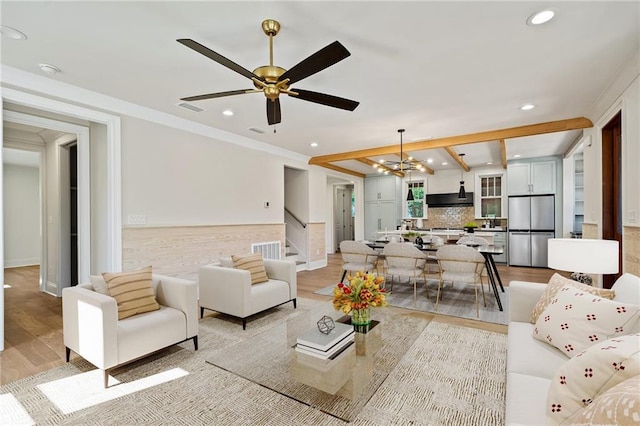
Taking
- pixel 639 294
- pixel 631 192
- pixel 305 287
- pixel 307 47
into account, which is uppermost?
pixel 307 47

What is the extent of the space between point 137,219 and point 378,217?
22.6 ft

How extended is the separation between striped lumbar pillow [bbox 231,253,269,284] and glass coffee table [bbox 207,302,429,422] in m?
1.14

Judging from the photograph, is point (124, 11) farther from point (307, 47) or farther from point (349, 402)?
point (349, 402)

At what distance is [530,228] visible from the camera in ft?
22.7

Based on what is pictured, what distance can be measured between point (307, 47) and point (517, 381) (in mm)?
2584

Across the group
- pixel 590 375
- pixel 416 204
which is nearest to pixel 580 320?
pixel 590 375

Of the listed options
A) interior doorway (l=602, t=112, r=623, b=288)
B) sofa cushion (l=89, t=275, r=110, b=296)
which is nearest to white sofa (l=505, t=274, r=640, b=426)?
interior doorway (l=602, t=112, r=623, b=288)

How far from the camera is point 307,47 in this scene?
2398 mm

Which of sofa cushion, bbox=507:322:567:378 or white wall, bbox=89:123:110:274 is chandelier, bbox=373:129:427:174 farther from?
white wall, bbox=89:123:110:274

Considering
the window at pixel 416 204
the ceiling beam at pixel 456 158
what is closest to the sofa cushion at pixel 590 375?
the ceiling beam at pixel 456 158

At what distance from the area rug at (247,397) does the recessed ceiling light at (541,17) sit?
2579 mm

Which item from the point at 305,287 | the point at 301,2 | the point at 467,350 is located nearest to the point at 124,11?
the point at 301,2

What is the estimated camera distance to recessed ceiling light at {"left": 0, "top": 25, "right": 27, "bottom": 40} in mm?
2182

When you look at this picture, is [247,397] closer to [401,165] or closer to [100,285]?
[100,285]
